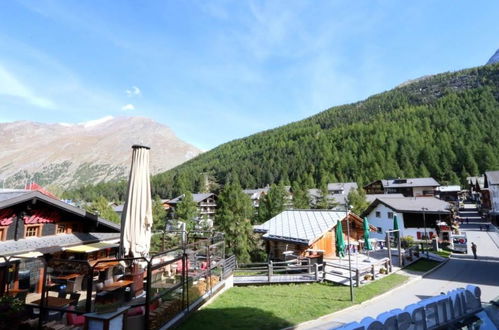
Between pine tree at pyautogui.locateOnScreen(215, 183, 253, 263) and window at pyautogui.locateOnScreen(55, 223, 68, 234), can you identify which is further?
pine tree at pyautogui.locateOnScreen(215, 183, 253, 263)

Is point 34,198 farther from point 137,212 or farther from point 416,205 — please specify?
point 416,205

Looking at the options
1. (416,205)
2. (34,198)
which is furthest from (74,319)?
(416,205)

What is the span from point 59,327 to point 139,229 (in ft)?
11.3

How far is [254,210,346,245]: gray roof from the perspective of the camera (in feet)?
68.9

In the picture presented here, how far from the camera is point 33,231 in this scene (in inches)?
461

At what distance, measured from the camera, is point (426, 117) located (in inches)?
5827

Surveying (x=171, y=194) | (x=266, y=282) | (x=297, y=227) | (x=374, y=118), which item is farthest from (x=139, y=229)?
(x=374, y=118)

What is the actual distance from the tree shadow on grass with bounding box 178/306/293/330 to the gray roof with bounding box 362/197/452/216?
35364 mm

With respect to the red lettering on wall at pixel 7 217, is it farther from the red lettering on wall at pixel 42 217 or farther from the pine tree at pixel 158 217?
the pine tree at pixel 158 217

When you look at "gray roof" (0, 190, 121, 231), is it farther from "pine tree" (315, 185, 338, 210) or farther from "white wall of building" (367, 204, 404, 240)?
"pine tree" (315, 185, 338, 210)

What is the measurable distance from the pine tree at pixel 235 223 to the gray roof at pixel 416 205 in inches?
955

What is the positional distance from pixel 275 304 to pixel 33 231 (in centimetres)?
1078

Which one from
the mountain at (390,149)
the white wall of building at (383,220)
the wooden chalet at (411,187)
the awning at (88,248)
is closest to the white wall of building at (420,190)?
the wooden chalet at (411,187)

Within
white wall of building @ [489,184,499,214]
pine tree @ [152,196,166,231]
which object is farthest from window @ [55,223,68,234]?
white wall of building @ [489,184,499,214]
